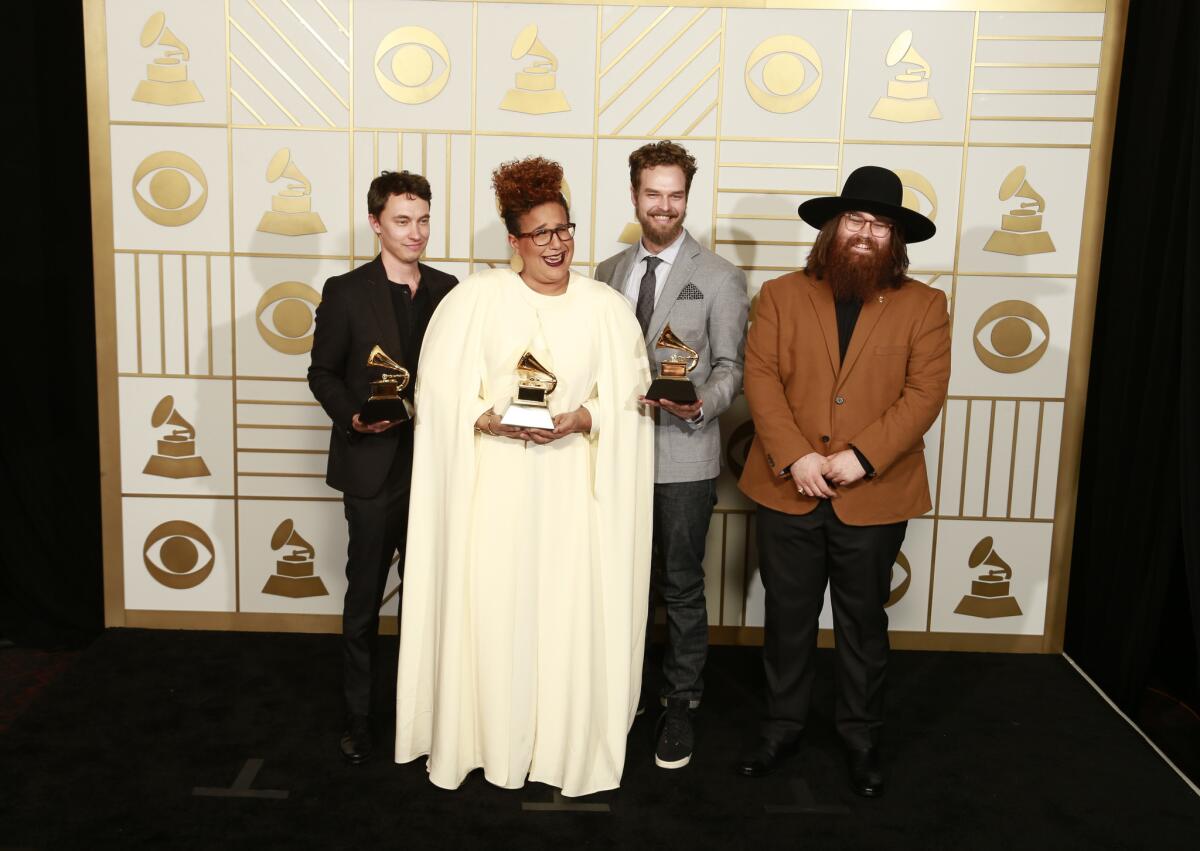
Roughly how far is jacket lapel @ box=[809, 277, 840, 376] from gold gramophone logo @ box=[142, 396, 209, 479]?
2650mm

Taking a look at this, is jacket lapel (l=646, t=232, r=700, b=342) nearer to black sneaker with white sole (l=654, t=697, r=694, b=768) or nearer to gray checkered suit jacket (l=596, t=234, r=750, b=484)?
gray checkered suit jacket (l=596, t=234, r=750, b=484)

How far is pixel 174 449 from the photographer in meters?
4.74

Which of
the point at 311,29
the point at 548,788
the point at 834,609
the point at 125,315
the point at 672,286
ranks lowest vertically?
the point at 548,788

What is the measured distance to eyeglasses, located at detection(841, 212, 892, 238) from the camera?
11.6ft

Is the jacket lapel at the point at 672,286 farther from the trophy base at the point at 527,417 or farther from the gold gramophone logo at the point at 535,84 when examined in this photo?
the gold gramophone logo at the point at 535,84

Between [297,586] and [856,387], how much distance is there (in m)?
2.57

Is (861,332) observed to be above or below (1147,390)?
above

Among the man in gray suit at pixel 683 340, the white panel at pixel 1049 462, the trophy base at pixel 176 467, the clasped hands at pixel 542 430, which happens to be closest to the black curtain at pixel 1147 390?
the white panel at pixel 1049 462

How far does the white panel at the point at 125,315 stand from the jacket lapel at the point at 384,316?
1.52 m

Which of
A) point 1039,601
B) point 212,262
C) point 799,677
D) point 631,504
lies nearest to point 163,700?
point 212,262

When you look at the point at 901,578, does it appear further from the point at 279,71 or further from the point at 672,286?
the point at 279,71

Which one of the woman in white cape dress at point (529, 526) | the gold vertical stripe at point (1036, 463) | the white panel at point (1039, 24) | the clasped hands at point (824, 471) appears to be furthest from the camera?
the gold vertical stripe at point (1036, 463)

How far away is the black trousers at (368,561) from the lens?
12.2 feet

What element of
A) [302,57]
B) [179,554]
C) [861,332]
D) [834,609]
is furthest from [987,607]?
[302,57]
